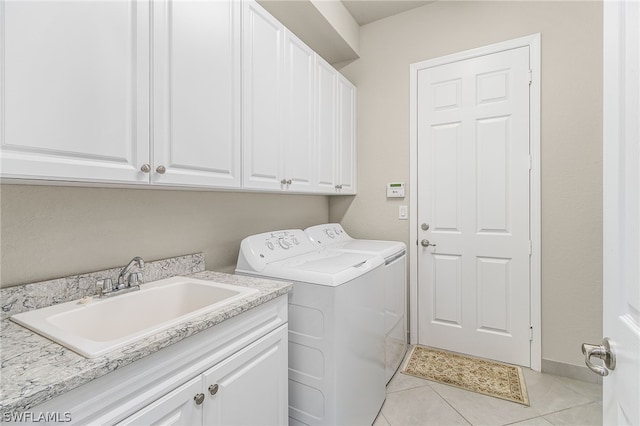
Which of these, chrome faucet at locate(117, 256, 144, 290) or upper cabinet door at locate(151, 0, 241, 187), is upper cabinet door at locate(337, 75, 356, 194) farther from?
chrome faucet at locate(117, 256, 144, 290)

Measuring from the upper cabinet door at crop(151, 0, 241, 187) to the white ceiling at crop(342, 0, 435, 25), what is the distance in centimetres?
152

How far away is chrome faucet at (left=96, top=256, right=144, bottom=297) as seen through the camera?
1.17 meters

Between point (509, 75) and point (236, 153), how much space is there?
2.14 meters

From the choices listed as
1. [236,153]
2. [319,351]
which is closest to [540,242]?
[319,351]

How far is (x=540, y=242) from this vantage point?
2.18 meters

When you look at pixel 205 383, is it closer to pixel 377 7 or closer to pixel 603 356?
pixel 603 356

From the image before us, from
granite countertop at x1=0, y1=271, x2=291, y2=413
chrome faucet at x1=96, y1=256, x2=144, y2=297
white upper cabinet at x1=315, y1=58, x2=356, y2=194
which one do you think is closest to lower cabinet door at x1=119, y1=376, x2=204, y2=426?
granite countertop at x1=0, y1=271, x2=291, y2=413

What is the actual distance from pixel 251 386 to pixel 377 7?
9.58 feet

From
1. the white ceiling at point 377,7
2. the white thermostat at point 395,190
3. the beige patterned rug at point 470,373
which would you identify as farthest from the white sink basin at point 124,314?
the white ceiling at point 377,7

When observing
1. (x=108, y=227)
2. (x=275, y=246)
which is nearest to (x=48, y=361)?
(x=108, y=227)

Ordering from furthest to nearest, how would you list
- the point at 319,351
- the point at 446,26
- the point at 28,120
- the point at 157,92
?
the point at 446,26, the point at 319,351, the point at 157,92, the point at 28,120

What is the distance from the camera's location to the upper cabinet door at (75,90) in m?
0.77

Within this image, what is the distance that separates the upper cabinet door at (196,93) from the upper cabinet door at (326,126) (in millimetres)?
830

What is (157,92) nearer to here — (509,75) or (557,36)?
(509,75)
